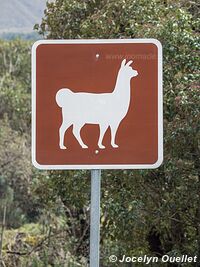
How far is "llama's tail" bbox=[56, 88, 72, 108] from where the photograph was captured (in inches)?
92.3

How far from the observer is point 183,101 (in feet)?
14.9

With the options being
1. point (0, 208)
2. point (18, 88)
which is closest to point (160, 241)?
point (0, 208)

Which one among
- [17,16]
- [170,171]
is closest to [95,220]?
[170,171]

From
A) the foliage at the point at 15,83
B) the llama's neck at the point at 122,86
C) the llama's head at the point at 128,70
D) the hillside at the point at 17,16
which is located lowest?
the llama's neck at the point at 122,86

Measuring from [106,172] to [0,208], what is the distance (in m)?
7.81

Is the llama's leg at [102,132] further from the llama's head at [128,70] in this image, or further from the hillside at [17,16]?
the hillside at [17,16]

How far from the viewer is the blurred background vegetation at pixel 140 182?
473cm

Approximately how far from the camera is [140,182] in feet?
16.8

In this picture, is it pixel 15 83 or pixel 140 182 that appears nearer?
pixel 140 182

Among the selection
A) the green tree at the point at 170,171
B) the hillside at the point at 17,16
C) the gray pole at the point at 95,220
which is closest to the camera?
the gray pole at the point at 95,220

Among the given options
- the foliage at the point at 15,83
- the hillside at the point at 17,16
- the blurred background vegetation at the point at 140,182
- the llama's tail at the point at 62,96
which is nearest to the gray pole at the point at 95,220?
the llama's tail at the point at 62,96

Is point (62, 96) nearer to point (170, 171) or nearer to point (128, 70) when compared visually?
point (128, 70)

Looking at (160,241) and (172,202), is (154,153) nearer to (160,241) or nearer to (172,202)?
(172,202)

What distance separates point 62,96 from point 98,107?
13 centimetres
